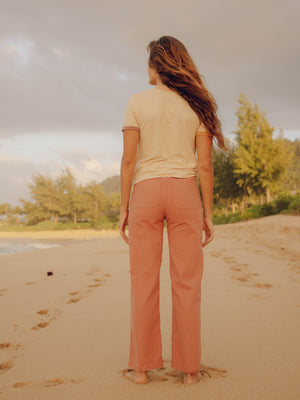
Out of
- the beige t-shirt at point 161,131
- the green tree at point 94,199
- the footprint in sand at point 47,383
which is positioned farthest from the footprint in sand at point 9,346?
the green tree at point 94,199

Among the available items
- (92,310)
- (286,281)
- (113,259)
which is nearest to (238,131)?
(113,259)

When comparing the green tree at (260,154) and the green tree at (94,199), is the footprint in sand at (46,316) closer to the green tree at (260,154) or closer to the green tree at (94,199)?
the green tree at (260,154)

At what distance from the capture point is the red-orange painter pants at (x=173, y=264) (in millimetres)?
1781

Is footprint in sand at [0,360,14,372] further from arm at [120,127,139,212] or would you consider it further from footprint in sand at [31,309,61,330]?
arm at [120,127,139,212]

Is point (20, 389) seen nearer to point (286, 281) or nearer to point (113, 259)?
point (286, 281)

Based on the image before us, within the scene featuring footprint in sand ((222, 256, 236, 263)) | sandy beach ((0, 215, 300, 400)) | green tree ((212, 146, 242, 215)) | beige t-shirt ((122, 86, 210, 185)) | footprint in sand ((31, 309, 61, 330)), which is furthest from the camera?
green tree ((212, 146, 242, 215))

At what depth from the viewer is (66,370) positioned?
6.42 ft

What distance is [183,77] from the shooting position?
1911 mm

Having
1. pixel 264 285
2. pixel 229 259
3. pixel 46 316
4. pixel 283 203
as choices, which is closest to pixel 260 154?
pixel 283 203

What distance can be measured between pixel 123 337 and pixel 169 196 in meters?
1.35

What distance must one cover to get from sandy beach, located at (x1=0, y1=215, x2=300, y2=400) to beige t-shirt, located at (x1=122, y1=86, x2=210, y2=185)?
1.18m

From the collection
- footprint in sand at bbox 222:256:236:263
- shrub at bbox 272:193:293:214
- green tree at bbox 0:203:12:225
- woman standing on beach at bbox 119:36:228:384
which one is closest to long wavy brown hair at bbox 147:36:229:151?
woman standing on beach at bbox 119:36:228:384

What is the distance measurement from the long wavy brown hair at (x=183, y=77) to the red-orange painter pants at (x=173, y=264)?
1.44 feet

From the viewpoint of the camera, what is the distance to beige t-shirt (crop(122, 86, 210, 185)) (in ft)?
6.03
